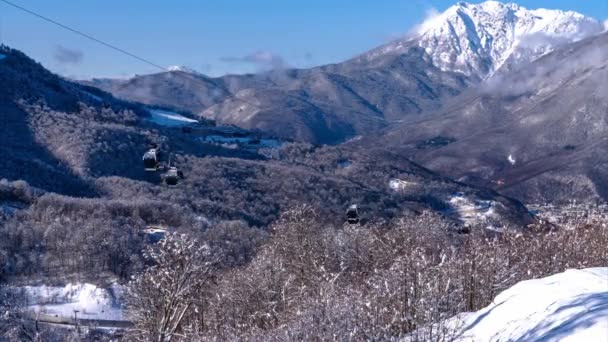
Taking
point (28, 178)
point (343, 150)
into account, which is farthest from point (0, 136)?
point (343, 150)

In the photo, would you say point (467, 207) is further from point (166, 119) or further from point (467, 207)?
point (166, 119)

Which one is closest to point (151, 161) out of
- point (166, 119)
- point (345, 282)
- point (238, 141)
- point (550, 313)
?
point (345, 282)

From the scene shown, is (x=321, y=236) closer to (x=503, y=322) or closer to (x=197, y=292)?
(x=197, y=292)

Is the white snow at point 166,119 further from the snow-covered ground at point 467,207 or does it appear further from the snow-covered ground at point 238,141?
the snow-covered ground at point 467,207

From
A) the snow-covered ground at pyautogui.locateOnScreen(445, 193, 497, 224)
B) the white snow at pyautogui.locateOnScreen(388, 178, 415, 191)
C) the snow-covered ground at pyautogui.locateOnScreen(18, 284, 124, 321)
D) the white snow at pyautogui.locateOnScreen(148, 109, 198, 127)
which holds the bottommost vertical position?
the snow-covered ground at pyautogui.locateOnScreen(445, 193, 497, 224)

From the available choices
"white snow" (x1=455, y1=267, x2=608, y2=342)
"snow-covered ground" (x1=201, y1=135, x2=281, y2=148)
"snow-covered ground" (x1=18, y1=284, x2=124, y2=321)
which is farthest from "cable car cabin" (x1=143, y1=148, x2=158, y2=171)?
"snow-covered ground" (x1=201, y1=135, x2=281, y2=148)

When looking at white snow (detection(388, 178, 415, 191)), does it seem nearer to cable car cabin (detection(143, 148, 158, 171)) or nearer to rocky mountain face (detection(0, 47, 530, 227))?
rocky mountain face (detection(0, 47, 530, 227))
